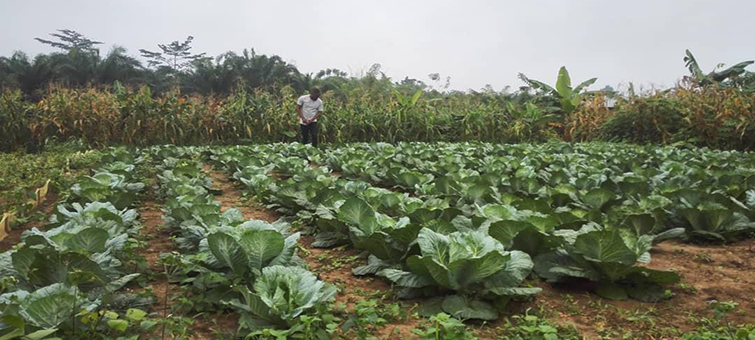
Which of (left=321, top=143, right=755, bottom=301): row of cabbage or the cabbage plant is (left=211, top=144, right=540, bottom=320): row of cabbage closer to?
the cabbage plant

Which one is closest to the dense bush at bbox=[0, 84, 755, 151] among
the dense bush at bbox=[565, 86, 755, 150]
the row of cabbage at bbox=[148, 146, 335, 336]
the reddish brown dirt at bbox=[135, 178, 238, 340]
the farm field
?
the dense bush at bbox=[565, 86, 755, 150]

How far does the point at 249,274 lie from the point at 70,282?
24.3 inches

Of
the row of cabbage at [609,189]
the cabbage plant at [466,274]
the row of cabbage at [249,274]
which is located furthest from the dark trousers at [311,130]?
the cabbage plant at [466,274]

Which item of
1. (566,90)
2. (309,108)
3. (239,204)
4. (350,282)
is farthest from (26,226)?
(566,90)

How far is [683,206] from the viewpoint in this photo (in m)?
3.14

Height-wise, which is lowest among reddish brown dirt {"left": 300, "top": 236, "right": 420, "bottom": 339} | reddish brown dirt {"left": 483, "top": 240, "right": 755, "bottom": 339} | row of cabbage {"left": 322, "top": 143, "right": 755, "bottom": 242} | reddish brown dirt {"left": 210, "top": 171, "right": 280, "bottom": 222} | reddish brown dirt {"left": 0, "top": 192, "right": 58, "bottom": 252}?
reddish brown dirt {"left": 210, "top": 171, "right": 280, "bottom": 222}

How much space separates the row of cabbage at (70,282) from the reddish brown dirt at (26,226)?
370mm

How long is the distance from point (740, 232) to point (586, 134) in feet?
32.5

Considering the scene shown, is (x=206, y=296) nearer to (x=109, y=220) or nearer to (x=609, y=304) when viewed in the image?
(x=109, y=220)

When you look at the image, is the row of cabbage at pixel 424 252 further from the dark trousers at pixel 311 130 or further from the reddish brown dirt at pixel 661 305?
the dark trousers at pixel 311 130

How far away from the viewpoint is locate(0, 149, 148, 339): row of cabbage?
149 centimetres

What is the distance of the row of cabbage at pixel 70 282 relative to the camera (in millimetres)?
1487

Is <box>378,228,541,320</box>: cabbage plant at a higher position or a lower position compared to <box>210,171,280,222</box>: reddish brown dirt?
higher

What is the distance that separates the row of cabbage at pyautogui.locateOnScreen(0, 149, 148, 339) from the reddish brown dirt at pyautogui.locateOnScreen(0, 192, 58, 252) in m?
0.37
